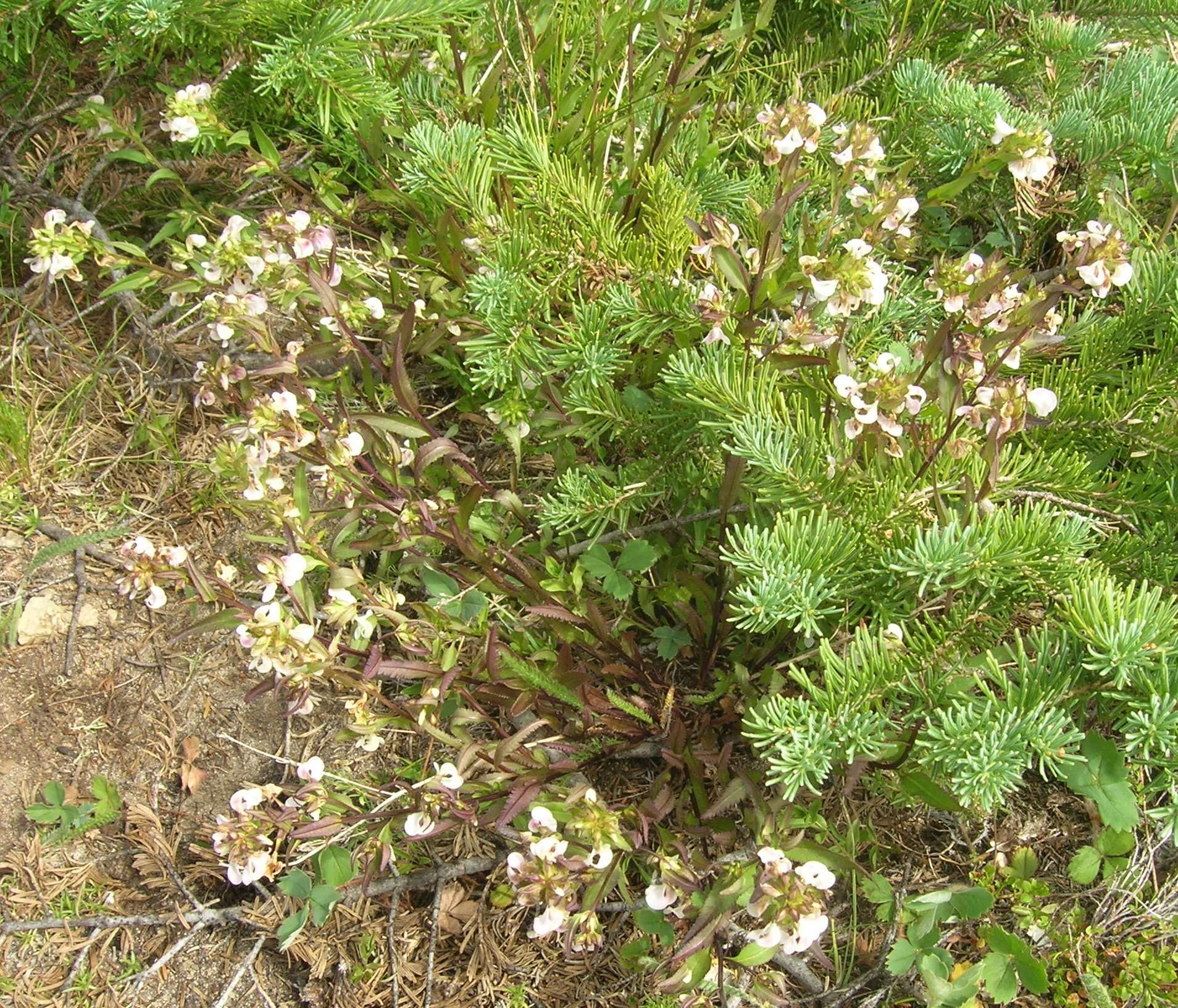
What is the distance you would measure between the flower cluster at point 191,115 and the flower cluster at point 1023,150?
163cm

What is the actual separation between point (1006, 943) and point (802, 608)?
37.2 inches

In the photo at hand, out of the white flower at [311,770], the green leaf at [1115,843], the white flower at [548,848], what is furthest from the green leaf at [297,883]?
the green leaf at [1115,843]

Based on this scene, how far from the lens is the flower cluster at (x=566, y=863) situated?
1.44 m

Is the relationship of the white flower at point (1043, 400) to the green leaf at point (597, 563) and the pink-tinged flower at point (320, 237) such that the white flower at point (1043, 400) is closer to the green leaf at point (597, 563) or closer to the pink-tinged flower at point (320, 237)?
the green leaf at point (597, 563)

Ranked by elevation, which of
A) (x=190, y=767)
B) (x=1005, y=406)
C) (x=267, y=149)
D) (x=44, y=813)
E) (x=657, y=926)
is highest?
(x=1005, y=406)

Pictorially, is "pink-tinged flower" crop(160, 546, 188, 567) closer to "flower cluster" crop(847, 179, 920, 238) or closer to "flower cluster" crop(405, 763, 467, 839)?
"flower cluster" crop(405, 763, 467, 839)

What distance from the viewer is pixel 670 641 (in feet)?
Answer: 6.93

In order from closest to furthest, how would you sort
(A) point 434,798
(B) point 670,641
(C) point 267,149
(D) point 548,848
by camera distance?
(D) point 548,848 → (A) point 434,798 → (B) point 670,641 → (C) point 267,149

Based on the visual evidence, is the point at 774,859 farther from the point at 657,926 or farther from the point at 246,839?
the point at 246,839

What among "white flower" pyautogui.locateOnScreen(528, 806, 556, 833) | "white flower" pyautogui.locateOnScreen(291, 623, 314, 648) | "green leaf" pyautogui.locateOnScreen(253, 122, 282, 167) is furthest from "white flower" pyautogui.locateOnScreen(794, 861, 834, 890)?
"green leaf" pyautogui.locateOnScreen(253, 122, 282, 167)

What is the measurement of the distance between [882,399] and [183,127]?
5.22ft

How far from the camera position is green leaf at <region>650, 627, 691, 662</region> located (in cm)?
210

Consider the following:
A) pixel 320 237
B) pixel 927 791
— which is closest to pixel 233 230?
pixel 320 237

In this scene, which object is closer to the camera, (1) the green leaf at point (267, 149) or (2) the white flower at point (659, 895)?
(2) the white flower at point (659, 895)
